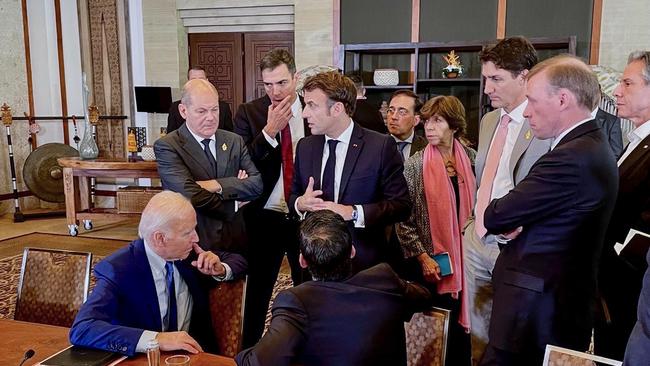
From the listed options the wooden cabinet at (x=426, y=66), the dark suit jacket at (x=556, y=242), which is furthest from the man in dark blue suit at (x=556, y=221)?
the wooden cabinet at (x=426, y=66)

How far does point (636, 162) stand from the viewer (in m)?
2.18

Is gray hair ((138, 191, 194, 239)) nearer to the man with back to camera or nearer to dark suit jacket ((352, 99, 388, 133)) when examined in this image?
the man with back to camera

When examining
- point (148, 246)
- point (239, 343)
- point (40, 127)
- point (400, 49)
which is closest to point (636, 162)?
point (239, 343)

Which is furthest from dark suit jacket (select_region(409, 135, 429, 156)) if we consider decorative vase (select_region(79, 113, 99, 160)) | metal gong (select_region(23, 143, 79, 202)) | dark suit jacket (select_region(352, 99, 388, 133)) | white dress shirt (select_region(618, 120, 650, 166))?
metal gong (select_region(23, 143, 79, 202))

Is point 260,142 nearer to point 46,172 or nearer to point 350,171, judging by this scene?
point 350,171

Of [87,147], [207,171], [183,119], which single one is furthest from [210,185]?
[87,147]

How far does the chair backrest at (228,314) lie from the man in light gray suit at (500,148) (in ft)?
3.50

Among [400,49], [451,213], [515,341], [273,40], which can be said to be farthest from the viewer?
[273,40]

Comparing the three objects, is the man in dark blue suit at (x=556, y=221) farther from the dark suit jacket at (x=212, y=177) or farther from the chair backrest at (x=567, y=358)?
the dark suit jacket at (x=212, y=177)

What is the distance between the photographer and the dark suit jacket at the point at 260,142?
Answer: 286 cm

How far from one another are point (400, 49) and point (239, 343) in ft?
16.2

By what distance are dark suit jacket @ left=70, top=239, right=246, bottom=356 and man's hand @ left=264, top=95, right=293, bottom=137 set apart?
3.12 ft

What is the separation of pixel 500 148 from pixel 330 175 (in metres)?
0.77

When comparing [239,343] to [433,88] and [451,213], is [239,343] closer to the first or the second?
[451,213]
